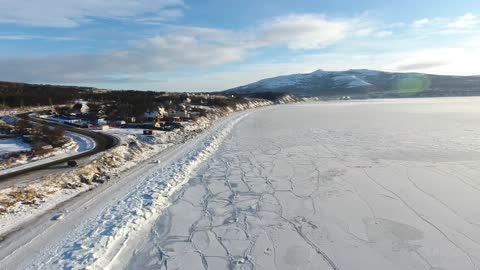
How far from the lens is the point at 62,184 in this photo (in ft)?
44.1

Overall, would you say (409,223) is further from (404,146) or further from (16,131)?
(16,131)

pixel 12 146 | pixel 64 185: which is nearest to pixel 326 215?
pixel 64 185

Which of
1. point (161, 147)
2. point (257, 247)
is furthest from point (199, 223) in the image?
point (161, 147)

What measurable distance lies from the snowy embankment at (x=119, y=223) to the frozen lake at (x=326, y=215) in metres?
0.53

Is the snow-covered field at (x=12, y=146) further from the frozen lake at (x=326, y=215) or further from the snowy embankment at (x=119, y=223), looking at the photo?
the frozen lake at (x=326, y=215)

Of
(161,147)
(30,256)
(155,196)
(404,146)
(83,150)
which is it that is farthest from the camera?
(161,147)

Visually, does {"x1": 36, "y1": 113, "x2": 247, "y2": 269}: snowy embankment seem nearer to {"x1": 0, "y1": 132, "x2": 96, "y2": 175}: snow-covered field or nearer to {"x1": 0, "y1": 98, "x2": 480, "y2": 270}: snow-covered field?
{"x1": 0, "y1": 98, "x2": 480, "y2": 270}: snow-covered field

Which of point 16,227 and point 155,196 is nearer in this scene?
point 16,227

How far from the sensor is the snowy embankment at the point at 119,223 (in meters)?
7.98

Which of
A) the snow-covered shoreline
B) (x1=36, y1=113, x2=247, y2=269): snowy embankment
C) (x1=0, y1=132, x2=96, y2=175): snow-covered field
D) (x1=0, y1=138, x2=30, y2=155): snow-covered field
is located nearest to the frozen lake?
(x1=36, y1=113, x2=247, y2=269): snowy embankment

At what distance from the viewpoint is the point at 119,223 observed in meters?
10.0

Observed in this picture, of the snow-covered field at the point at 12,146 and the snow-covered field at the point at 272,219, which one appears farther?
the snow-covered field at the point at 12,146

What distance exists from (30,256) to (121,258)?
1.97 m

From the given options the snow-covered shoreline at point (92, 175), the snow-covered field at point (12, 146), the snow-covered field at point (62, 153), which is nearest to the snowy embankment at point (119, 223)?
the snow-covered shoreline at point (92, 175)
